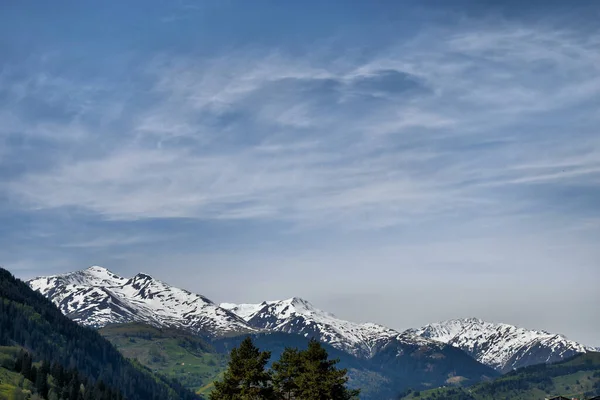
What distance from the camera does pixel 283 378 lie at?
360ft

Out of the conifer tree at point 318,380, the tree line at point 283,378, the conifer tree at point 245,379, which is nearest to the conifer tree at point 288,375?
the tree line at point 283,378

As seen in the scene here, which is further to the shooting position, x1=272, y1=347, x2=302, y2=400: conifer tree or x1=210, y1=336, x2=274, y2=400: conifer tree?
x1=272, y1=347, x2=302, y2=400: conifer tree

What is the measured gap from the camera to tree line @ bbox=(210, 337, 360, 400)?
9938 cm

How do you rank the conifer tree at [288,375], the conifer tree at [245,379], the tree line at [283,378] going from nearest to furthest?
the conifer tree at [245,379]
the tree line at [283,378]
the conifer tree at [288,375]

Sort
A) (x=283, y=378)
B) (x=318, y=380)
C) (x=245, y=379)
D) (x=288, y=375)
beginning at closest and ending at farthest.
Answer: (x=245, y=379)
(x=318, y=380)
(x=288, y=375)
(x=283, y=378)

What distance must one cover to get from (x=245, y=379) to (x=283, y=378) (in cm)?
1198

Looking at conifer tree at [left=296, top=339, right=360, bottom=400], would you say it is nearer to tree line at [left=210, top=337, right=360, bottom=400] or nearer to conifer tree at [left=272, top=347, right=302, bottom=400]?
tree line at [left=210, top=337, right=360, bottom=400]

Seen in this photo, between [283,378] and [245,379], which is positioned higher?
[283,378]

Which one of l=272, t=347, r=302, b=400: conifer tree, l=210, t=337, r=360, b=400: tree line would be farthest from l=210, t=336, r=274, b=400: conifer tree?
l=272, t=347, r=302, b=400: conifer tree

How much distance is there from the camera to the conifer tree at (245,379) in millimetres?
98625

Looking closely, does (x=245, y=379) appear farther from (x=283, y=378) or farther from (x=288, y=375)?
(x=283, y=378)

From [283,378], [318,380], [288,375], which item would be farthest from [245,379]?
[283,378]

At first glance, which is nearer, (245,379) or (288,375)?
(245,379)

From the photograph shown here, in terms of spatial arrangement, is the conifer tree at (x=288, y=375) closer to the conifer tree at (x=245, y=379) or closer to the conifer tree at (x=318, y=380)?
the conifer tree at (x=318, y=380)
